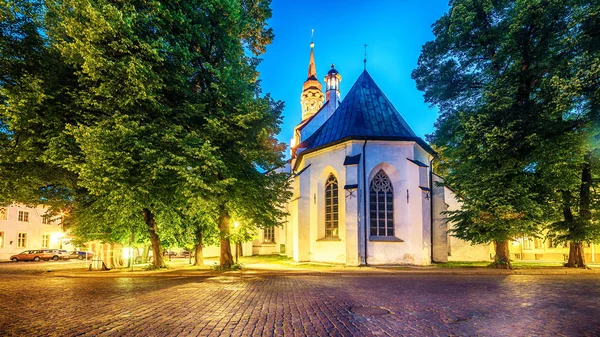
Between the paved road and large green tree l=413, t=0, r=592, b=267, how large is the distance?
598cm

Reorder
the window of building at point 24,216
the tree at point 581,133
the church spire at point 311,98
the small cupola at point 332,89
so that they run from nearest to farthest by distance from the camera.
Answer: the tree at point 581,133 → the small cupola at point 332,89 → the window of building at point 24,216 → the church spire at point 311,98

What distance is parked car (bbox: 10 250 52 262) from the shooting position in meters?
34.8

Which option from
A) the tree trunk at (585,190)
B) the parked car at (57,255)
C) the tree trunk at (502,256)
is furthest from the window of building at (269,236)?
the tree trunk at (585,190)

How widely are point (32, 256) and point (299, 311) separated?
40.6 meters

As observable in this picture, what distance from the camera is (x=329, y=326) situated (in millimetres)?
5945

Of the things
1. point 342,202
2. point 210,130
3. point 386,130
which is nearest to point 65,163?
point 210,130

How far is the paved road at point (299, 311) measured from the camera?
5719mm

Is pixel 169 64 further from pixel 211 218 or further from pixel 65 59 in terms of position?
pixel 211 218

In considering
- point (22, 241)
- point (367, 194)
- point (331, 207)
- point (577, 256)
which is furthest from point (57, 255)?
point (577, 256)

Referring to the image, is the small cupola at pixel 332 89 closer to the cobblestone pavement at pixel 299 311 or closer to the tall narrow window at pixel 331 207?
the tall narrow window at pixel 331 207

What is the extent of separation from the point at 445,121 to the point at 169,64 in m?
15.4

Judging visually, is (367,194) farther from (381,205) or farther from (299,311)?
(299,311)

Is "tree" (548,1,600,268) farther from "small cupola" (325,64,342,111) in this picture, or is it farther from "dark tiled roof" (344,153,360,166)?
"small cupola" (325,64,342,111)

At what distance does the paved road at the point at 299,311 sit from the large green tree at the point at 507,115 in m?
5.98
